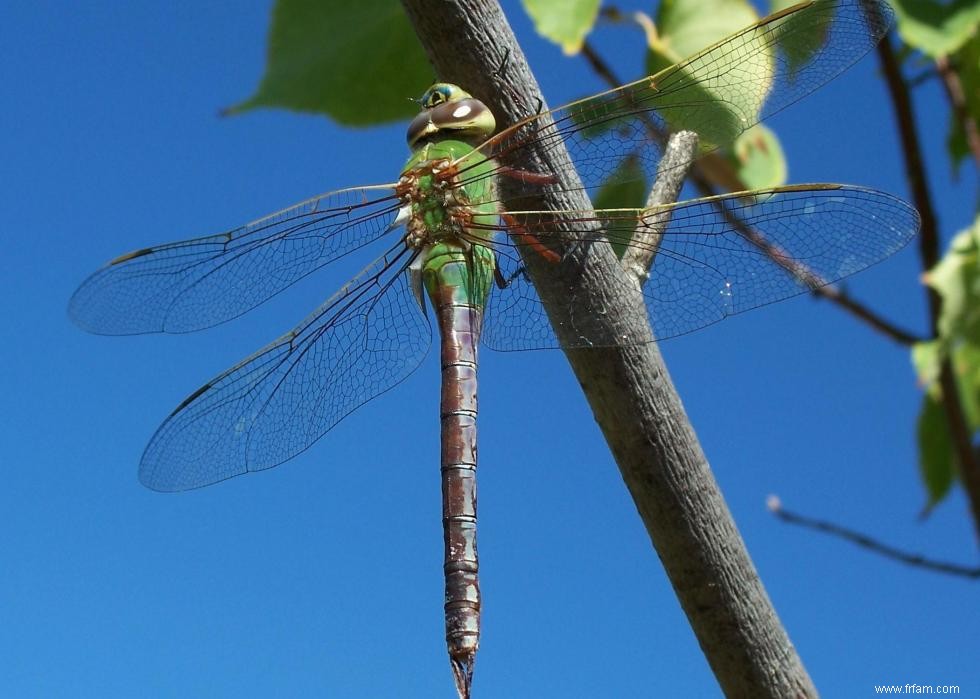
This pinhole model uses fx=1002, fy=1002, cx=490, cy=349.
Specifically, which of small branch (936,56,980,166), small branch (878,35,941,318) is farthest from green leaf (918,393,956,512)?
small branch (936,56,980,166)

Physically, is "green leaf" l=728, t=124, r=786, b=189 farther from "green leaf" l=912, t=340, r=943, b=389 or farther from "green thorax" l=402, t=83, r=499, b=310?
"green thorax" l=402, t=83, r=499, b=310

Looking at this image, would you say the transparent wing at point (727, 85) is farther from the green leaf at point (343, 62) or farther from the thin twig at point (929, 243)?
the thin twig at point (929, 243)

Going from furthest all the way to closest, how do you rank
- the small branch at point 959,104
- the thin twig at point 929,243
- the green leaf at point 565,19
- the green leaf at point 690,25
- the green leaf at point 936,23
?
1. the small branch at point 959,104
2. the thin twig at point 929,243
3. the green leaf at point 936,23
4. the green leaf at point 690,25
5. the green leaf at point 565,19

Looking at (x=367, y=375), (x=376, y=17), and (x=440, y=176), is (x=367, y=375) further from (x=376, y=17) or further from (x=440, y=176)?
(x=376, y=17)

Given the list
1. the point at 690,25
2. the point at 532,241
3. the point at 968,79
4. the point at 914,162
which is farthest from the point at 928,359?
the point at 532,241

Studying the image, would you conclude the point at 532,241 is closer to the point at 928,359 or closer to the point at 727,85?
the point at 727,85

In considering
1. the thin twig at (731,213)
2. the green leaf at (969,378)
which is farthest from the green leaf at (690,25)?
the green leaf at (969,378)

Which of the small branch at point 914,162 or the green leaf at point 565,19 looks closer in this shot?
the green leaf at point 565,19
